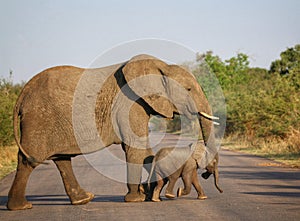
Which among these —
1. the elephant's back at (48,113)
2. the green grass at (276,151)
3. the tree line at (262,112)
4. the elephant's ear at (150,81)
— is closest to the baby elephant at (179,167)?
the elephant's ear at (150,81)

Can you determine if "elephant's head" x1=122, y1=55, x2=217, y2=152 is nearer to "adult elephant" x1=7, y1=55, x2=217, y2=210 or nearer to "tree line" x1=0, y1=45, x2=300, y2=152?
"adult elephant" x1=7, y1=55, x2=217, y2=210

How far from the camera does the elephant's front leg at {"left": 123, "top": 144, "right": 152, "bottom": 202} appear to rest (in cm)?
1186

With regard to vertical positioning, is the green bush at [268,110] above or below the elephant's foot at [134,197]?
above

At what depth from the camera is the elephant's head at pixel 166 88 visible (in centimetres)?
1205

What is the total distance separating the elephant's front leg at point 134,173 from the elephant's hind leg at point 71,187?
0.73 m

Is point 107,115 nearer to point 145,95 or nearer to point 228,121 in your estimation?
point 145,95

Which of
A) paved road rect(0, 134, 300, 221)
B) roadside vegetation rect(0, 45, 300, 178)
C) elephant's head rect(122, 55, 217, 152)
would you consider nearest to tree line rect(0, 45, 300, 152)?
roadside vegetation rect(0, 45, 300, 178)

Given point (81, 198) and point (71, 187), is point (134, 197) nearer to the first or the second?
point (81, 198)

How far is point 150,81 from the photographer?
12.2m

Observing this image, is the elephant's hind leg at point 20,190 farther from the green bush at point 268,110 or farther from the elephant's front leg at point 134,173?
the green bush at point 268,110

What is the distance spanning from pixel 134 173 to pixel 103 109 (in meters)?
1.26

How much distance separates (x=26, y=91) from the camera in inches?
471

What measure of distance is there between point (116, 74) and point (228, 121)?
28.4 metres

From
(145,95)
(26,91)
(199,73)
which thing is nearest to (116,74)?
(145,95)
